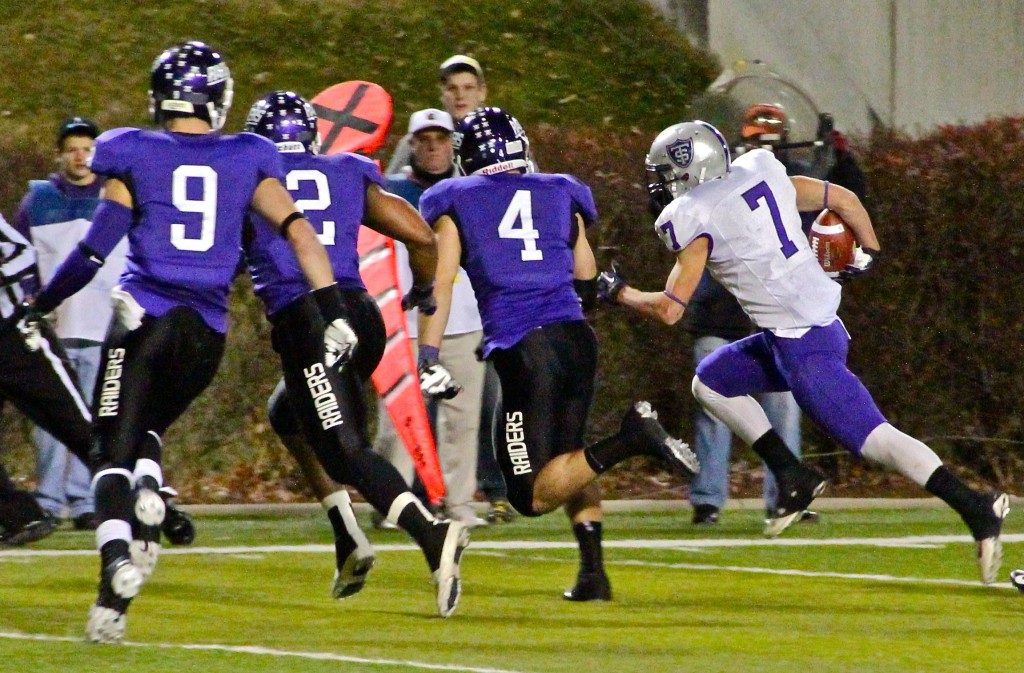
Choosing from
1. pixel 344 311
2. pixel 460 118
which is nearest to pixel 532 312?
pixel 344 311

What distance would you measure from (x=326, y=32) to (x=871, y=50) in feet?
20.7

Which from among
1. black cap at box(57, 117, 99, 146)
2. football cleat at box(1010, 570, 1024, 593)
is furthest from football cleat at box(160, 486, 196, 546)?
football cleat at box(1010, 570, 1024, 593)

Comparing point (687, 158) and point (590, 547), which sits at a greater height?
point (687, 158)

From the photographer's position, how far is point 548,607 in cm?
701

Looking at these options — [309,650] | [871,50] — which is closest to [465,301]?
[309,650]

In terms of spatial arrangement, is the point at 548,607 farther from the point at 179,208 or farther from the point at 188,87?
the point at 188,87

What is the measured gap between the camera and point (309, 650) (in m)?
5.90

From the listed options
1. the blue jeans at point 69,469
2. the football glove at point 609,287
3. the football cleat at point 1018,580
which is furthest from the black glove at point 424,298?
the blue jeans at point 69,469

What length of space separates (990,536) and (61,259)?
192 inches

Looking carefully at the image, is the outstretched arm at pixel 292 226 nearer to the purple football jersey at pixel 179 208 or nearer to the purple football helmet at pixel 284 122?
the purple football jersey at pixel 179 208

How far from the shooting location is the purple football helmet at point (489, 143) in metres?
7.34

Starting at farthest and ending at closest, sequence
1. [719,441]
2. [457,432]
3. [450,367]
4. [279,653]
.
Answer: [719,441] < [450,367] < [457,432] < [279,653]

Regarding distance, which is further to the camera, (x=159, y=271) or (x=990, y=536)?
(x=990, y=536)

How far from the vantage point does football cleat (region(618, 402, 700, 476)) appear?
6.83 metres
